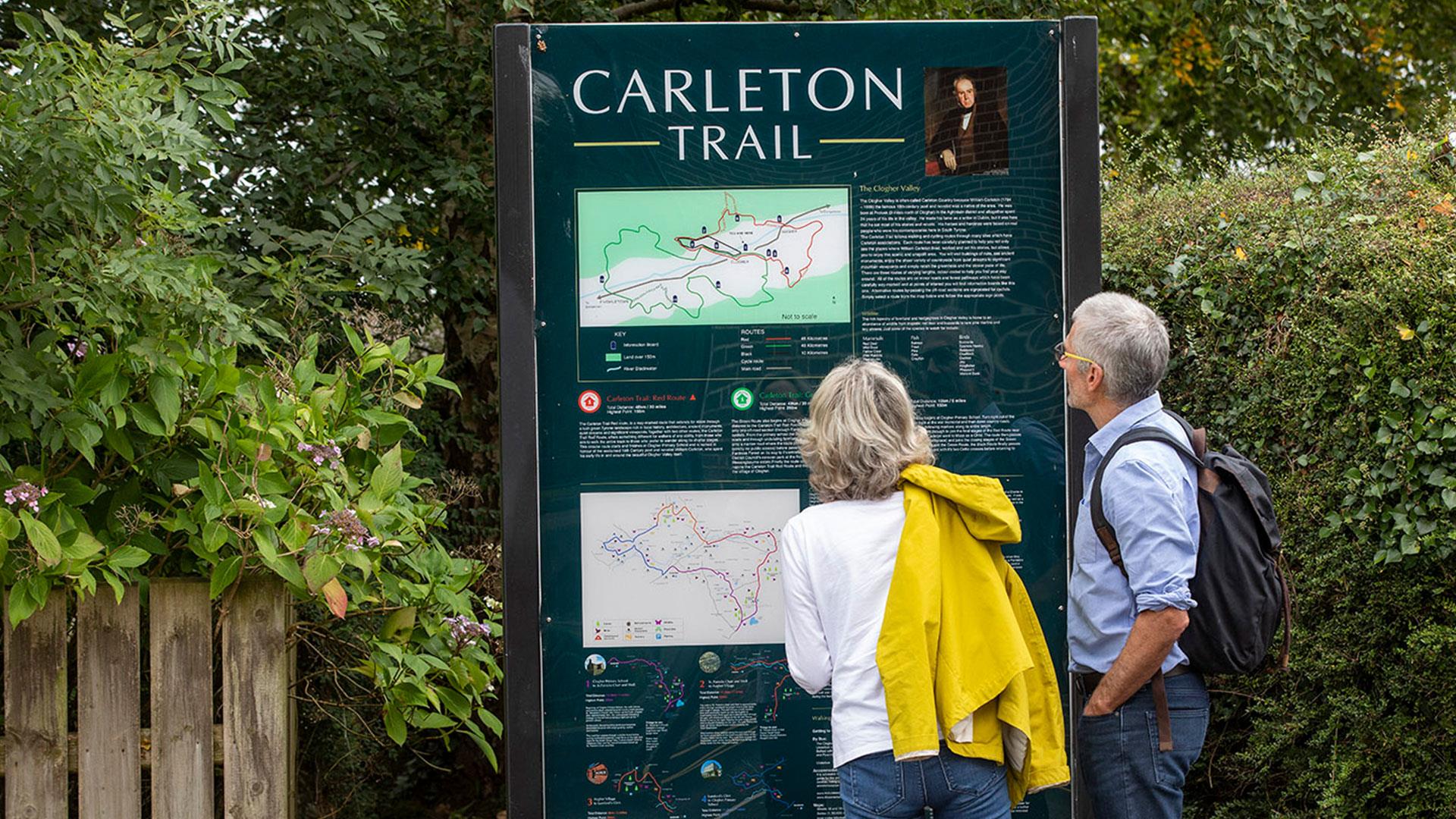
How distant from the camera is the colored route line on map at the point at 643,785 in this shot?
139 inches

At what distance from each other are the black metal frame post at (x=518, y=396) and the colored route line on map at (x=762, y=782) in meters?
0.57

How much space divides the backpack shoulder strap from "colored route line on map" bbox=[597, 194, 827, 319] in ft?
3.41

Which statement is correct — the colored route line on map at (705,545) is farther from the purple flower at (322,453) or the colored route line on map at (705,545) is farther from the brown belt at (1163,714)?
the brown belt at (1163,714)

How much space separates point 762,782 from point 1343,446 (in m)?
2.08

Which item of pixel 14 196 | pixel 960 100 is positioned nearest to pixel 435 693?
pixel 14 196

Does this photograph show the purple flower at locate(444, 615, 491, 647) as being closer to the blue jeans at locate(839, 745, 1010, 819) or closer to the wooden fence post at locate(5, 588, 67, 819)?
the wooden fence post at locate(5, 588, 67, 819)

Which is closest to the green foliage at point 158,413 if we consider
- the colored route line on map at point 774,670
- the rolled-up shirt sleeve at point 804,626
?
the colored route line on map at point 774,670

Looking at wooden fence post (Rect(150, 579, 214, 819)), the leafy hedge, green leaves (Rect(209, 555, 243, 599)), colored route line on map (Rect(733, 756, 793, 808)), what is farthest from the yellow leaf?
the leafy hedge

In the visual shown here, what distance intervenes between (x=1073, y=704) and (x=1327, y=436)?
4.37 ft

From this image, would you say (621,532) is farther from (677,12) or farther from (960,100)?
(677,12)

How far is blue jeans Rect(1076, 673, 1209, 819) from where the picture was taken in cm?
290

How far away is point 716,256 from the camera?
354 cm

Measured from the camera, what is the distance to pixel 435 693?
3.36 meters

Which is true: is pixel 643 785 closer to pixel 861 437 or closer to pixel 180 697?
pixel 180 697
